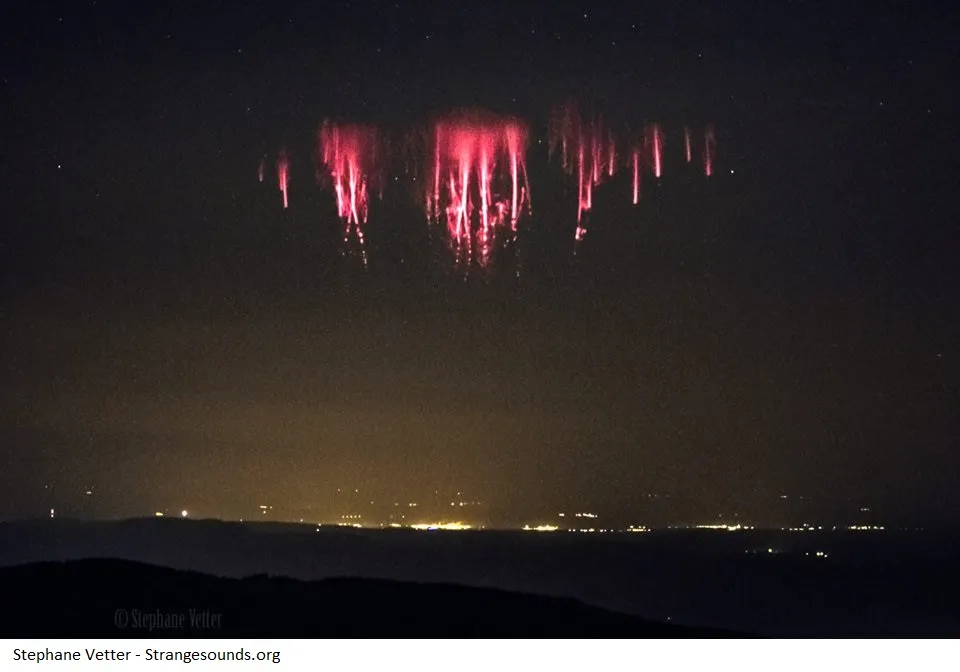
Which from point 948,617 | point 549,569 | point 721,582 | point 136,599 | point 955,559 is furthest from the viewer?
point 955,559

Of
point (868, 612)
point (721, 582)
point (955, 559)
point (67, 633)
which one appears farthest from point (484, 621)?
point (955, 559)

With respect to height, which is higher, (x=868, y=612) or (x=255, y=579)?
(x=255, y=579)

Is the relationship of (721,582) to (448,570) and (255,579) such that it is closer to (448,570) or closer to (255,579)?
(448,570)

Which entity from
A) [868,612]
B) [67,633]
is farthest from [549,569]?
[67,633]

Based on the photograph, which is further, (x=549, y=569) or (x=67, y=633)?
(x=549, y=569)

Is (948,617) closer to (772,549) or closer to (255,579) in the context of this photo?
(255,579)
